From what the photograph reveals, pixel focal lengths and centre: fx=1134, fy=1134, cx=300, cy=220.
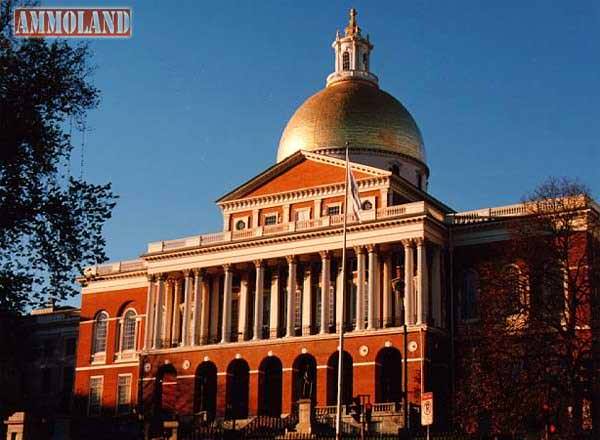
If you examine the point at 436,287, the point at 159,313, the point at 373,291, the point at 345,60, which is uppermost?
the point at 345,60

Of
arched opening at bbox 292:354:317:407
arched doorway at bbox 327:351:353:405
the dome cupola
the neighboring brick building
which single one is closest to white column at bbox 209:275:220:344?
arched opening at bbox 292:354:317:407

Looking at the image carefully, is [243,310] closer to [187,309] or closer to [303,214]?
[187,309]

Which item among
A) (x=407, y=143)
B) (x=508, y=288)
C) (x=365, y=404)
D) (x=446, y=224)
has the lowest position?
(x=365, y=404)

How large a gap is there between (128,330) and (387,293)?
76.9 feet

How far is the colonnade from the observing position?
70062 mm

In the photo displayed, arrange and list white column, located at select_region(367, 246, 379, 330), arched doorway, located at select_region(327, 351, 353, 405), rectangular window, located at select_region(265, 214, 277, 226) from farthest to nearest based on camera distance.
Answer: rectangular window, located at select_region(265, 214, 277, 226), arched doorway, located at select_region(327, 351, 353, 405), white column, located at select_region(367, 246, 379, 330)

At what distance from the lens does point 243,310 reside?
7606 centimetres

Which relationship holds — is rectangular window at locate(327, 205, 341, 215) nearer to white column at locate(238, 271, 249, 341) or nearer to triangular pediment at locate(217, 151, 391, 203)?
triangular pediment at locate(217, 151, 391, 203)

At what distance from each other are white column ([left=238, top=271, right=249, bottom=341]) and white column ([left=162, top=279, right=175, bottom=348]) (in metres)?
5.51

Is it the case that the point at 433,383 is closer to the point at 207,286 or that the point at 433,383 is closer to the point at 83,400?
the point at 207,286

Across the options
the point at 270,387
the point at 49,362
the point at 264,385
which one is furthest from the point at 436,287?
the point at 49,362

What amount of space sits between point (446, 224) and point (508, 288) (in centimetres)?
2168

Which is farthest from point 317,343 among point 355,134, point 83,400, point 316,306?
point 83,400

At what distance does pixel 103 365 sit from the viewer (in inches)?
3349
